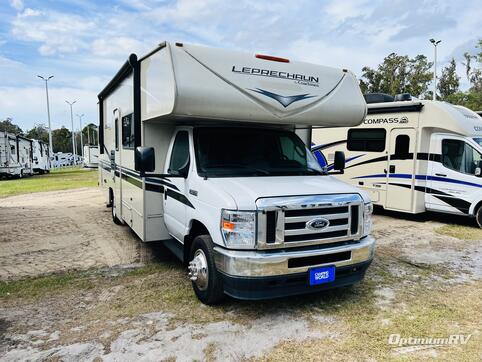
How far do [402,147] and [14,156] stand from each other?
24926mm

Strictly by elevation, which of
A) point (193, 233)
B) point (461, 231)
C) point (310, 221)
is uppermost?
point (310, 221)

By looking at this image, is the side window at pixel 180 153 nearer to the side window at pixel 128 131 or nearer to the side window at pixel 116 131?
the side window at pixel 128 131

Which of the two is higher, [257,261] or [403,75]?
[403,75]

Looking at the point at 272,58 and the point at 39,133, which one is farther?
the point at 39,133

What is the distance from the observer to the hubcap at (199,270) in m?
4.62

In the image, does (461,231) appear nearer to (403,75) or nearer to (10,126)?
(403,75)

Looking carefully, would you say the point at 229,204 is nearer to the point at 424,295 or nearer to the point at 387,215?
the point at 424,295

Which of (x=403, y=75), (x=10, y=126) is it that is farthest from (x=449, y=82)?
(x=10, y=126)

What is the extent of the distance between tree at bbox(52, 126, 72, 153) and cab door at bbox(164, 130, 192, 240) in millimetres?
94384

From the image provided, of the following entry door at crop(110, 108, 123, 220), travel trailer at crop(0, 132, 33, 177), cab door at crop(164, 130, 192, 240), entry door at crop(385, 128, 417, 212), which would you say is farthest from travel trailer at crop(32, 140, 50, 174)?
cab door at crop(164, 130, 192, 240)

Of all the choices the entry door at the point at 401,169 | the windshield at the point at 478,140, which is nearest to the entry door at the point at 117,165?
the entry door at the point at 401,169

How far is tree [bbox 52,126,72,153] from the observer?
91312 millimetres

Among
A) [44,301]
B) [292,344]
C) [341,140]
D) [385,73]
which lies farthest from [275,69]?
[385,73]

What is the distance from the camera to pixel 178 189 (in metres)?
5.37
